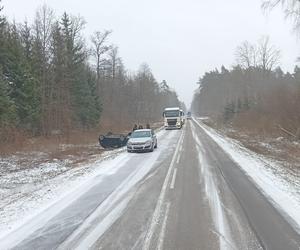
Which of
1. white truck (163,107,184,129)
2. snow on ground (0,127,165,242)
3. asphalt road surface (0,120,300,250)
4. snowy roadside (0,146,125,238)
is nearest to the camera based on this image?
asphalt road surface (0,120,300,250)

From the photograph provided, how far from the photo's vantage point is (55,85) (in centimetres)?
4706

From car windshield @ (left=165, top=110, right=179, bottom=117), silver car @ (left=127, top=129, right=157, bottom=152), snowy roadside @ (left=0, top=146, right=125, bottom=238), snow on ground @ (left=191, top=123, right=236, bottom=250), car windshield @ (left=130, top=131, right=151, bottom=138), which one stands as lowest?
snowy roadside @ (left=0, top=146, right=125, bottom=238)

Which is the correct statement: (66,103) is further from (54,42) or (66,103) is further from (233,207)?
(233,207)

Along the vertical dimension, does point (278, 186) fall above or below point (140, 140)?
below

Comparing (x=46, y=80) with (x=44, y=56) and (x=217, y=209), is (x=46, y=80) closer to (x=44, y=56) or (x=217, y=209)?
(x=44, y=56)

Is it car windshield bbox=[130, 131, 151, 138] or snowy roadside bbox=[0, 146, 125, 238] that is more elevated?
car windshield bbox=[130, 131, 151, 138]

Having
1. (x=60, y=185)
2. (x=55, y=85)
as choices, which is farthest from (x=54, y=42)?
(x=60, y=185)

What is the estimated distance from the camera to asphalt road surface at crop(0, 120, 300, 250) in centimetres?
796

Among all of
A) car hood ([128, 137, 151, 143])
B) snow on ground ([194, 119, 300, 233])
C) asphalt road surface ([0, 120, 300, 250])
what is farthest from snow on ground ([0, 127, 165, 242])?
snow on ground ([194, 119, 300, 233])

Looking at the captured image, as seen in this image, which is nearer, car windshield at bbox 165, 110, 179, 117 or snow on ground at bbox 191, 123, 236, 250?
snow on ground at bbox 191, 123, 236, 250

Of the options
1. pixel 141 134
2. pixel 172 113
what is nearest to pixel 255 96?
pixel 172 113

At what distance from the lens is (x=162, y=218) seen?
9.80m

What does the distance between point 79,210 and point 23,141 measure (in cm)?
2170

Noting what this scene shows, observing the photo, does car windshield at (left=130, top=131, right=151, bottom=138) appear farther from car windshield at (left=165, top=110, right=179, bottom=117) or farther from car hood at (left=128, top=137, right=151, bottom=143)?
car windshield at (left=165, top=110, right=179, bottom=117)
